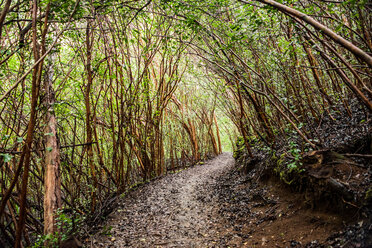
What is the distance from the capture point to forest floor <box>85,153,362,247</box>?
2192 millimetres

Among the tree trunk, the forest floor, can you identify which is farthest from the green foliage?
the tree trunk

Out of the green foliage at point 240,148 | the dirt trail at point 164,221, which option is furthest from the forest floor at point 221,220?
the green foliage at point 240,148

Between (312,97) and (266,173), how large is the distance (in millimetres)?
1559

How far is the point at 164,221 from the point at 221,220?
39.3 inches

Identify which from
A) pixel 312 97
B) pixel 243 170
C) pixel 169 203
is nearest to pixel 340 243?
pixel 312 97

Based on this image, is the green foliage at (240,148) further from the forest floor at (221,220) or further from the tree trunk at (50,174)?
the tree trunk at (50,174)

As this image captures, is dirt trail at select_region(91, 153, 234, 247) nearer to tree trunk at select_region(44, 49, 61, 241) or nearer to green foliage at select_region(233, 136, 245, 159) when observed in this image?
tree trunk at select_region(44, 49, 61, 241)

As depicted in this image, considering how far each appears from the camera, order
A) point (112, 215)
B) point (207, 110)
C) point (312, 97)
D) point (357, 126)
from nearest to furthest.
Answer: point (357, 126) < point (312, 97) < point (112, 215) < point (207, 110)

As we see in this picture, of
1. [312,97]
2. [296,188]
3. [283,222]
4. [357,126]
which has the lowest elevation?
[283,222]

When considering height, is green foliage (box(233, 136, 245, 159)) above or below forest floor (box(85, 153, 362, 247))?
above

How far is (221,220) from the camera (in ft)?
11.1

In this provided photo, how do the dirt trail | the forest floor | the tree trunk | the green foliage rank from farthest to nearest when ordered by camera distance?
the green foliage < the dirt trail < the tree trunk < the forest floor

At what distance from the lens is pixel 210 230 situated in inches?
124

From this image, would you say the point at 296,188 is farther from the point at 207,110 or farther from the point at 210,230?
the point at 207,110
